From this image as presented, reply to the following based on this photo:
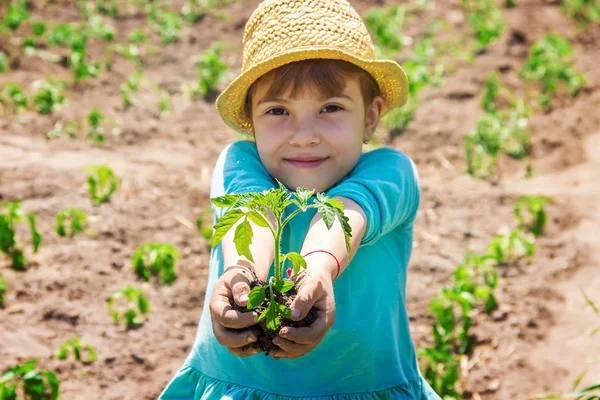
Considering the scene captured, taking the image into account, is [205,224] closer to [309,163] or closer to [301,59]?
[309,163]

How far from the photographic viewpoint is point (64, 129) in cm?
547

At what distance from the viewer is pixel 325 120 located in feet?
8.73

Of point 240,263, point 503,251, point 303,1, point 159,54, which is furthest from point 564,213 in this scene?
point 159,54

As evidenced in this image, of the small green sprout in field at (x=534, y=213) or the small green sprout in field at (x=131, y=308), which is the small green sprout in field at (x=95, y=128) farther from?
the small green sprout in field at (x=534, y=213)

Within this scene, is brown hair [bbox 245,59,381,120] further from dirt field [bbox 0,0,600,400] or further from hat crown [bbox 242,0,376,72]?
dirt field [bbox 0,0,600,400]

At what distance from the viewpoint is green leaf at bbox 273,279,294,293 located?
209 cm

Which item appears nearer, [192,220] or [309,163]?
[309,163]

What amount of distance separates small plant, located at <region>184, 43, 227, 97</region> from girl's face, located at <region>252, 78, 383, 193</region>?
3463mm

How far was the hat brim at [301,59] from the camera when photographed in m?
2.57

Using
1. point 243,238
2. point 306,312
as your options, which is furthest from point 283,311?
point 243,238

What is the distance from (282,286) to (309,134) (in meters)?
0.69

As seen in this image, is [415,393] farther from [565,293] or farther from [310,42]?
[565,293]

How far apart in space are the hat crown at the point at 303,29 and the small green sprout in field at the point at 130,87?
3.26 m

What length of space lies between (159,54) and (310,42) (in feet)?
14.4
